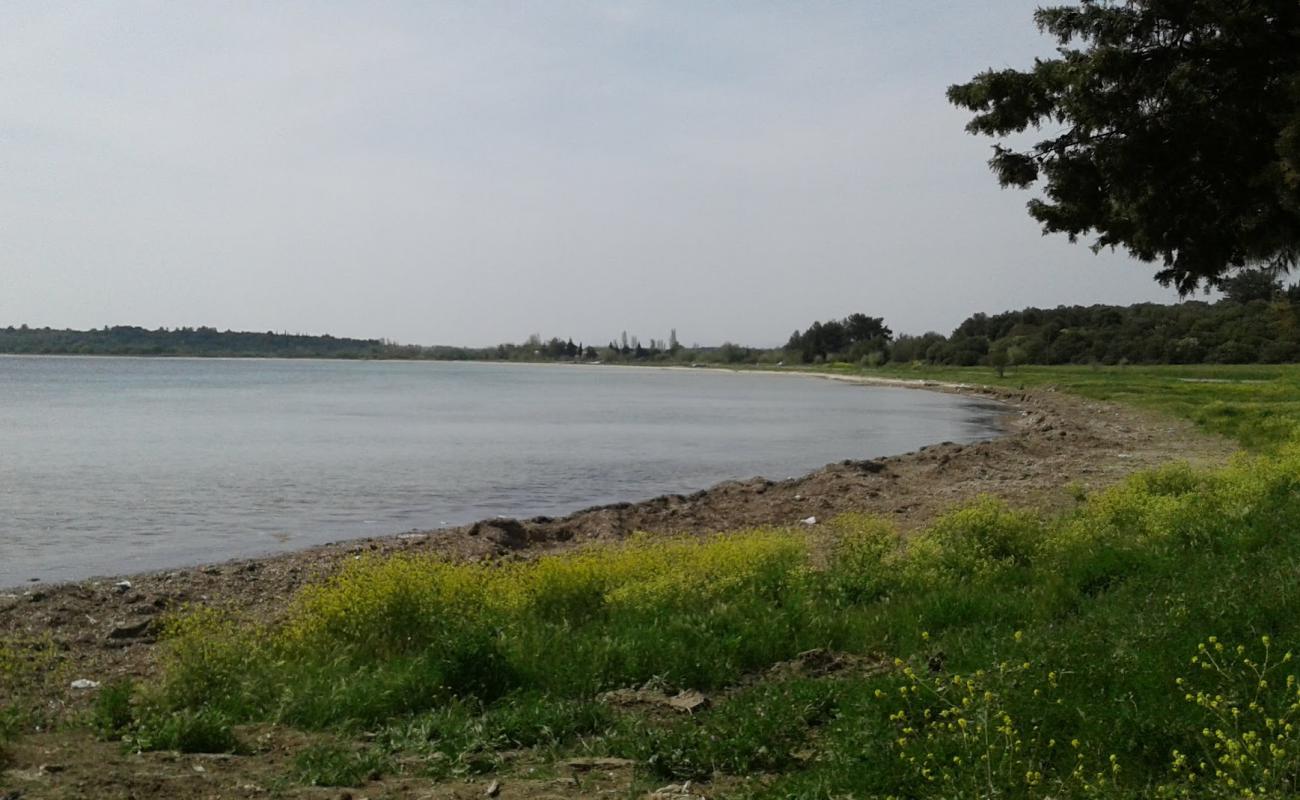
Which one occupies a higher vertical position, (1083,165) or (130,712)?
(1083,165)

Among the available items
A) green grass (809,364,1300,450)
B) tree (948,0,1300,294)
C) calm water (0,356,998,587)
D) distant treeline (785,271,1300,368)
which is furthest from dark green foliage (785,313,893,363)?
tree (948,0,1300,294)

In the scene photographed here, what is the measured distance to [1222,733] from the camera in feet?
14.1

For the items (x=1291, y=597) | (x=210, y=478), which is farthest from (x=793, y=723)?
(x=210, y=478)

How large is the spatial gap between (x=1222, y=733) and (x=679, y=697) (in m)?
3.18

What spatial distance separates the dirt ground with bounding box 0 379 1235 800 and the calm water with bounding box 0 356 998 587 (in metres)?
2.61

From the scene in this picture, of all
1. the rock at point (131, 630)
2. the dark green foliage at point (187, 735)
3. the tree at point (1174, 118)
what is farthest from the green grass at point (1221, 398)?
the dark green foliage at point (187, 735)

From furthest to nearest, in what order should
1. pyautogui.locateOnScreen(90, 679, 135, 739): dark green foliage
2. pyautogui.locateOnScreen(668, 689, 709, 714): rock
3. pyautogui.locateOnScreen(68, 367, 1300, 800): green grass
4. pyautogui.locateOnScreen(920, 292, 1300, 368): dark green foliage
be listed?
pyautogui.locateOnScreen(920, 292, 1300, 368): dark green foliage → pyautogui.locateOnScreen(668, 689, 709, 714): rock → pyautogui.locateOnScreen(90, 679, 135, 739): dark green foliage → pyautogui.locateOnScreen(68, 367, 1300, 800): green grass

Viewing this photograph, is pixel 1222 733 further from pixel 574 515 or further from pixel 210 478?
pixel 210 478

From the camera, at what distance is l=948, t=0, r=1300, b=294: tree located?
10117 millimetres

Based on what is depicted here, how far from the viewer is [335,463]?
92.2 ft

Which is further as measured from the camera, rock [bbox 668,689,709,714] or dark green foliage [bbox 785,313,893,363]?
dark green foliage [bbox 785,313,893,363]

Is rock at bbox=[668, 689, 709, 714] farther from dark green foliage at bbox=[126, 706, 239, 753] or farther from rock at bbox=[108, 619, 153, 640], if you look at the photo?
rock at bbox=[108, 619, 153, 640]

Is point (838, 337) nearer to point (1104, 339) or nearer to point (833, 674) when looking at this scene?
point (1104, 339)

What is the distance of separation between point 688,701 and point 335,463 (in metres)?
23.3
